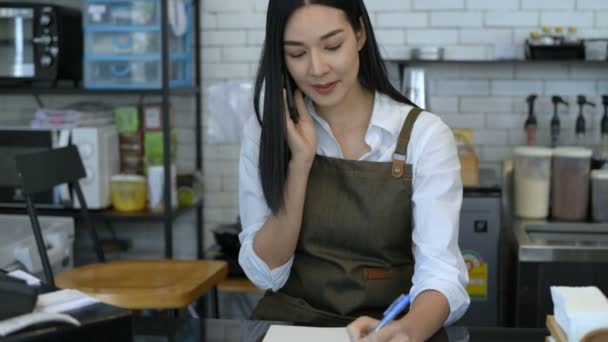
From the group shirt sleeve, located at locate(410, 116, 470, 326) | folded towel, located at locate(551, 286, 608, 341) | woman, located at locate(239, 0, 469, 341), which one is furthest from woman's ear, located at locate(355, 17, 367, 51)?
folded towel, located at locate(551, 286, 608, 341)

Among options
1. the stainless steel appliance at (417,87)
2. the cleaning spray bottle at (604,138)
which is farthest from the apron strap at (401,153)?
the cleaning spray bottle at (604,138)

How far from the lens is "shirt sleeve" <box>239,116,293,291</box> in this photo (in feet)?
6.24

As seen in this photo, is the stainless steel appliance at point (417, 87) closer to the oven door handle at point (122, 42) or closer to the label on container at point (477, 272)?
the label on container at point (477, 272)

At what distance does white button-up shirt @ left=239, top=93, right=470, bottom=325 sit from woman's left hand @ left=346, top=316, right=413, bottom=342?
0.28 meters

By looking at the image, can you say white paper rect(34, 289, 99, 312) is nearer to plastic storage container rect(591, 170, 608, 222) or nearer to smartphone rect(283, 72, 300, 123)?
smartphone rect(283, 72, 300, 123)

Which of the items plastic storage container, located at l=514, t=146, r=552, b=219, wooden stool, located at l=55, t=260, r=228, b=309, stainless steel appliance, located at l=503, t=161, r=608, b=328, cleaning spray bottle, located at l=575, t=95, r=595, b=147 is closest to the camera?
wooden stool, located at l=55, t=260, r=228, b=309

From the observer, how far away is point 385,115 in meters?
1.96

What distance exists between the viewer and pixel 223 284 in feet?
11.2

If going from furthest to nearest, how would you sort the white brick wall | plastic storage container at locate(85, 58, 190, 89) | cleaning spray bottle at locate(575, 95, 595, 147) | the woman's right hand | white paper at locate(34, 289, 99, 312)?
the white brick wall < plastic storage container at locate(85, 58, 190, 89) < cleaning spray bottle at locate(575, 95, 595, 147) < the woman's right hand < white paper at locate(34, 289, 99, 312)

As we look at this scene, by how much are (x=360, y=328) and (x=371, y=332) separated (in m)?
0.03

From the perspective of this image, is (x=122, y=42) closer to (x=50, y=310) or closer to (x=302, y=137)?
(x=302, y=137)

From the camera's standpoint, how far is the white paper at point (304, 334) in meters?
1.50

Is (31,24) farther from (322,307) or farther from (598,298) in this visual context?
(598,298)

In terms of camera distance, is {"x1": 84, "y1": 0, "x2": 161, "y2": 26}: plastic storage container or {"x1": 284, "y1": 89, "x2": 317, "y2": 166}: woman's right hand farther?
{"x1": 84, "y1": 0, "x2": 161, "y2": 26}: plastic storage container
